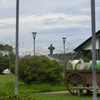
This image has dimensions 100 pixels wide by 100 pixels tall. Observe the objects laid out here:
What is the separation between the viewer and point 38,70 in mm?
21156

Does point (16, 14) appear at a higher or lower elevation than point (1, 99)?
higher

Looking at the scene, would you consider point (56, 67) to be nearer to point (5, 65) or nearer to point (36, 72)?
point (36, 72)

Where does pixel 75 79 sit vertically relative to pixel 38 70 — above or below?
below

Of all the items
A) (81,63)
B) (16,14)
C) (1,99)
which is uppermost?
(16,14)

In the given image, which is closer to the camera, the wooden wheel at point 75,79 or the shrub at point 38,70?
the wooden wheel at point 75,79

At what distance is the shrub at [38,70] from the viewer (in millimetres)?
21172

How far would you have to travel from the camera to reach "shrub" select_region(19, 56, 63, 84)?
834 inches

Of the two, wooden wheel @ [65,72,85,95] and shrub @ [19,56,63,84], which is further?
shrub @ [19,56,63,84]

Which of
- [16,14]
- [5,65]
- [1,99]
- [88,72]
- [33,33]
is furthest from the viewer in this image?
[5,65]

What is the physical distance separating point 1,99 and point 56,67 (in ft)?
43.7

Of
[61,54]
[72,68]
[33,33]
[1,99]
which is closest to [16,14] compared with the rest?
[72,68]

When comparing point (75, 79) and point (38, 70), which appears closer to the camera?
point (75, 79)

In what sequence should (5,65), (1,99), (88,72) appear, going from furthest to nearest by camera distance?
(5,65), (88,72), (1,99)

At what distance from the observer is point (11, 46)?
48531mm
